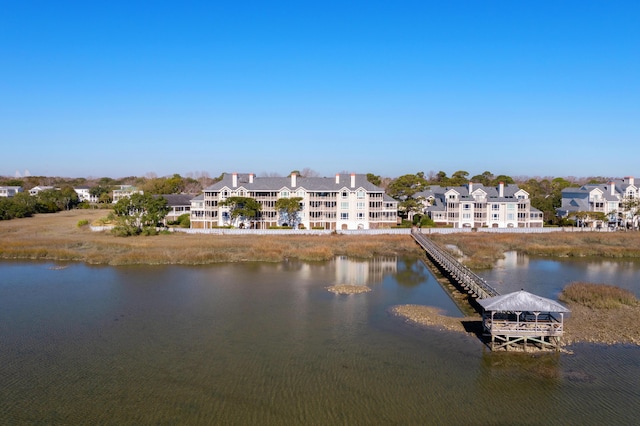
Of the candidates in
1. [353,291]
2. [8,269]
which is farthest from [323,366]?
[8,269]

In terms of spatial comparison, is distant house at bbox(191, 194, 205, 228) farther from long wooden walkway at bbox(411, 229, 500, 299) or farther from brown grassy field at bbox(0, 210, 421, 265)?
long wooden walkway at bbox(411, 229, 500, 299)

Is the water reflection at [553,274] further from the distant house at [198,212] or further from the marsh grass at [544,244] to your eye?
the distant house at [198,212]

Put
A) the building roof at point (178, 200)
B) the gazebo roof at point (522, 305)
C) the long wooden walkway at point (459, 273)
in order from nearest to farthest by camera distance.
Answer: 1. the gazebo roof at point (522, 305)
2. the long wooden walkway at point (459, 273)
3. the building roof at point (178, 200)

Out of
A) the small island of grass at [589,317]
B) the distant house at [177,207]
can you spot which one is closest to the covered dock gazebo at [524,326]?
the small island of grass at [589,317]

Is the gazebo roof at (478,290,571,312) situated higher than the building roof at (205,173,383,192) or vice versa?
the building roof at (205,173,383,192)

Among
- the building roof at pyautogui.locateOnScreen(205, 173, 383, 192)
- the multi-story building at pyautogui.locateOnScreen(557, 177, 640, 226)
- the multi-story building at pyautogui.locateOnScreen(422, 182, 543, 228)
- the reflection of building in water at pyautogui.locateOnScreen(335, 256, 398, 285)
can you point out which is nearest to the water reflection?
the reflection of building in water at pyautogui.locateOnScreen(335, 256, 398, 285)

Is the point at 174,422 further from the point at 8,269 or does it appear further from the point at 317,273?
the point at 8,269
